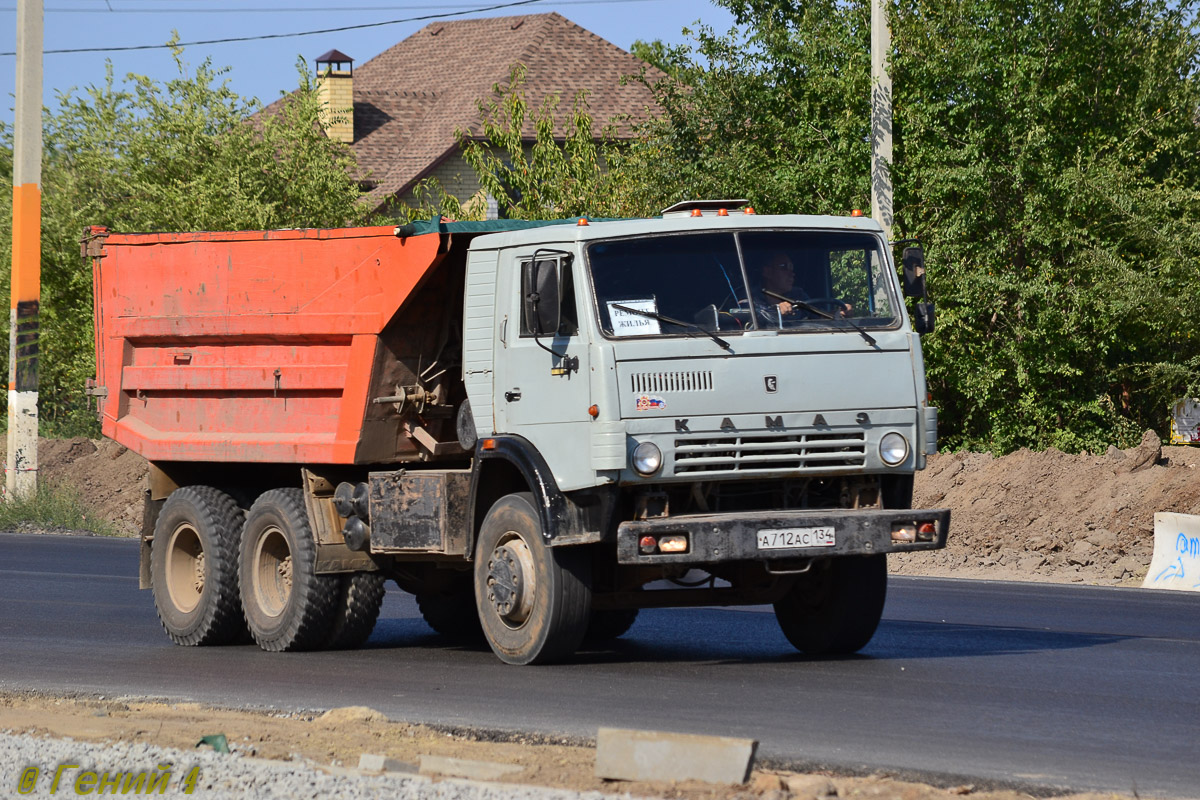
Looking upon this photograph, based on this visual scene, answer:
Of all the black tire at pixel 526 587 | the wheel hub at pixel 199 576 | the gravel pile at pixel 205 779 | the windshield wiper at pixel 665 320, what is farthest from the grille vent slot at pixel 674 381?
the wheel hub at pixel 199 576

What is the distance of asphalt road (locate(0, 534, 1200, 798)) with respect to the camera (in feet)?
24.2

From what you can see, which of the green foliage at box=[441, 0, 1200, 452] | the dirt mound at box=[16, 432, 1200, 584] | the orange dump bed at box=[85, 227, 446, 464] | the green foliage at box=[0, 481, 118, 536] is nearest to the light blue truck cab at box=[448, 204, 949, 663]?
the orange dump bed at box=[85, 227, 446, 464]

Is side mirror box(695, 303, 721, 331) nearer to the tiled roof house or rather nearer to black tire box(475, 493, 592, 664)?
black tire box(475, 493, 592, 664)

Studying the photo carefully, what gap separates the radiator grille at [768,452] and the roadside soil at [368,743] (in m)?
2.29

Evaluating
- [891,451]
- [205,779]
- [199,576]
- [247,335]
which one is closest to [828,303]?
[891,451]

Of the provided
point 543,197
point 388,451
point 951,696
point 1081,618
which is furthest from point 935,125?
point 951,696

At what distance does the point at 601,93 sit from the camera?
51656 millimetres

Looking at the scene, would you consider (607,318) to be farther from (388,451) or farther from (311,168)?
(311,168)

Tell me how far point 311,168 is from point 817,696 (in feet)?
80.6

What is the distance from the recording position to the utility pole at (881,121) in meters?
20.9

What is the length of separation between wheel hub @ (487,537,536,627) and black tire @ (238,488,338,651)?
1800 millimetres

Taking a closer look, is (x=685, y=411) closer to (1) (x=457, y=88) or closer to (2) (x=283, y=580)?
(2) (x=283, y=580)

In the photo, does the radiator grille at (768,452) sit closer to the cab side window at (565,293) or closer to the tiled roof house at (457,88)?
the cab side window at (565,293)

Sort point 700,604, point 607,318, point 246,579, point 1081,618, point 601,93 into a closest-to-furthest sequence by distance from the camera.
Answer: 1. point 607,318
2. point 700,604
3. point 246,579
4. point 1081,618
5. point 601,93
